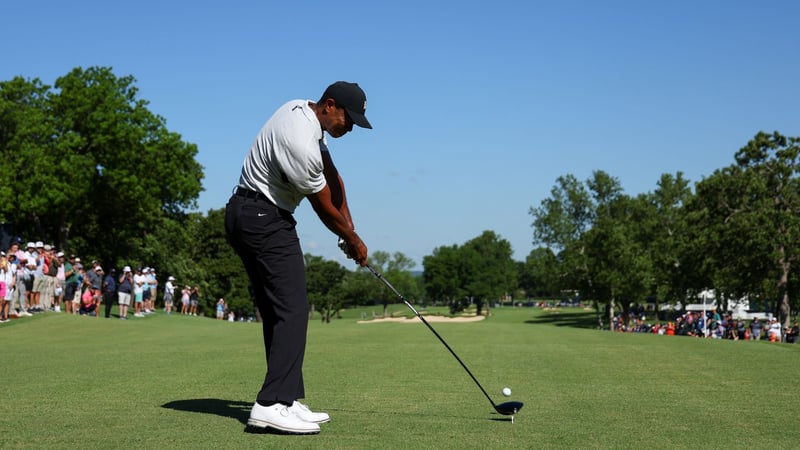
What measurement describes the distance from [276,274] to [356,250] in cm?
62

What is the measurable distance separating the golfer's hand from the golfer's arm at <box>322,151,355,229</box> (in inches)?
8.5

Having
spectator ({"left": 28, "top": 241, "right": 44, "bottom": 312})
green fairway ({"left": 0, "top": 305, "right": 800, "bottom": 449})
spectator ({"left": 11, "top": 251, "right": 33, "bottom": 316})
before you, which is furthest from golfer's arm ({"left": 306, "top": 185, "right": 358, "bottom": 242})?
spectator ({"left": 28, "top": 241, "right": 44, "bottom": 312})

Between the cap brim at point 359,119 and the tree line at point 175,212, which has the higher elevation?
the tree line at point 175,212

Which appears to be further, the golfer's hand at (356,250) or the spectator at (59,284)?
the spectator at (59,284)

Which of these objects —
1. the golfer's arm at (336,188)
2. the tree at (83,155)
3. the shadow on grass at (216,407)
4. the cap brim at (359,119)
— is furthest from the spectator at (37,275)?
the cap brim at (359,119)

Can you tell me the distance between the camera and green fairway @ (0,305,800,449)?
18.3 feet

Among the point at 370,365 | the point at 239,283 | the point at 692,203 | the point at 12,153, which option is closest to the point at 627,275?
the point at 692,203

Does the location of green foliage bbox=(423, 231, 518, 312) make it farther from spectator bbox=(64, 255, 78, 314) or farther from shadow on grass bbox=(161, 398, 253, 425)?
shadow on grass bbox=(161, 398, 253, 425)

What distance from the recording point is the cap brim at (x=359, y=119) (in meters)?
6.24

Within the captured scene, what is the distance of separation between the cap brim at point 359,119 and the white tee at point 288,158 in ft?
0.85

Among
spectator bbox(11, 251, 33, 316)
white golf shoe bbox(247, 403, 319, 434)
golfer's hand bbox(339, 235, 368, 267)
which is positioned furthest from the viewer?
spectator bbox(11, 251, 33, 316)

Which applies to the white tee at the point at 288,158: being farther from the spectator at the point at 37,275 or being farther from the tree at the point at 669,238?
the tree at the point at 669,238

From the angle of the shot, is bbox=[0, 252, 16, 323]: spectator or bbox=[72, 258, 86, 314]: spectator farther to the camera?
bbox=[72, 258, 86, 314]: spectator

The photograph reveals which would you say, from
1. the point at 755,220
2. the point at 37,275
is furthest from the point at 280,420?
the point at 755,220
